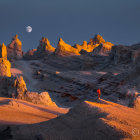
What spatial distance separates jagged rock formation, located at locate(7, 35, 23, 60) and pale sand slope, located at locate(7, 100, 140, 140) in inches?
2064

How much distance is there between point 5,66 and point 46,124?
12924 millimetres

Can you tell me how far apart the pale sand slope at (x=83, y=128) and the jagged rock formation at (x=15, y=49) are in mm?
52415

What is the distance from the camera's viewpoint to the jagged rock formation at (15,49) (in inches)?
2116

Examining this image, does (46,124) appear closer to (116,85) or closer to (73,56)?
(116,85)

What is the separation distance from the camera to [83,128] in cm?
337

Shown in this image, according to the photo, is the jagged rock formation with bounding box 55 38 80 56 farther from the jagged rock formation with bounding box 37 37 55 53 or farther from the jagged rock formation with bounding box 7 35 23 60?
the jagged rock formation with bounding box 7 35 23 60

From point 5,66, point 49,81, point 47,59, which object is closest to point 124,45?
point 49,81

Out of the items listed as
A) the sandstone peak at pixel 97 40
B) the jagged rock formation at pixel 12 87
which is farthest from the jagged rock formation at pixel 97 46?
the jagged rock formation at pixel 12 87

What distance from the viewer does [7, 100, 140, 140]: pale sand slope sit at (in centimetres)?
292

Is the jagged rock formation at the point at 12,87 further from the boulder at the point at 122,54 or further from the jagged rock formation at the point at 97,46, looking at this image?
the jagged rock formation at the point at 97,46

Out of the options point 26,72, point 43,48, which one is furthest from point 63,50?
point 43,48

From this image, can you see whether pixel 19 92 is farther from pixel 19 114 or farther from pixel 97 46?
pixel 97 46

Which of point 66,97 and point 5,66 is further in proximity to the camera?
point 66,97

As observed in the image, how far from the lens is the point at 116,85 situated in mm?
17375
